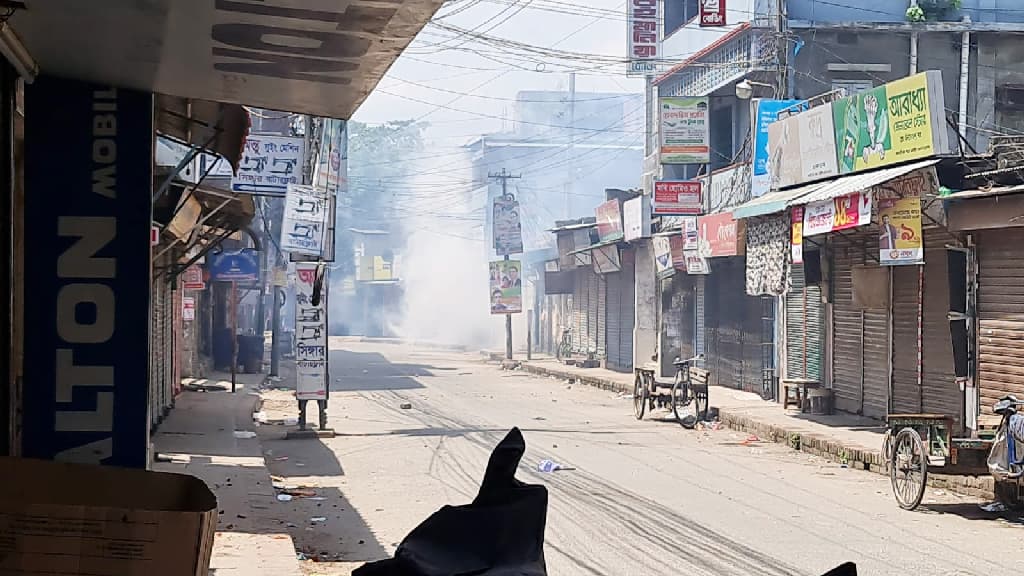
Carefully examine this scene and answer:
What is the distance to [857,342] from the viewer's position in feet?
70.5

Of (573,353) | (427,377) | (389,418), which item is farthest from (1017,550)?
(573,353)

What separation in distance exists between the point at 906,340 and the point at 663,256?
12.8m

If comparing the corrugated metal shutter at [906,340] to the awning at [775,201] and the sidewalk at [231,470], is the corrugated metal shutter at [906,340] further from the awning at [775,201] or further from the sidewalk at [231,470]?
the sidewalk at [231,470]

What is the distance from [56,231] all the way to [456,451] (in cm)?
1262

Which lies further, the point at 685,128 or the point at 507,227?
the point at 507,227

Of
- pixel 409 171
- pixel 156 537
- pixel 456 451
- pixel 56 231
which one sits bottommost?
pixel 456 451

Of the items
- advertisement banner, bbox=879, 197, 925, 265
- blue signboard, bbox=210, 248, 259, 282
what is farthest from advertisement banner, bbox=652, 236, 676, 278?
advertisement banner, bbox=879, 197, 925, 265

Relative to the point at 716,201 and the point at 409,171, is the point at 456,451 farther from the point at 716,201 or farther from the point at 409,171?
the point at 409,171

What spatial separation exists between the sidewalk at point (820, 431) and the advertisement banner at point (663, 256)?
4171mm

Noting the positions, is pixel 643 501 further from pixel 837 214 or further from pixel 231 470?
pixel 837 214

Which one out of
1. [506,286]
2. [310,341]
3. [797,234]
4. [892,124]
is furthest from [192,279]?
[506,286]

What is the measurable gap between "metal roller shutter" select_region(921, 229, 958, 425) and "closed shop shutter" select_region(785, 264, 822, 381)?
4275 millimetres

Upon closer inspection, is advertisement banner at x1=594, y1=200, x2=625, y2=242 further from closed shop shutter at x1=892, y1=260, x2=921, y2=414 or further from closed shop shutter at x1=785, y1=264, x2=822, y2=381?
closed shop shutter at x1=892, y1=260, x2=921, y2=414

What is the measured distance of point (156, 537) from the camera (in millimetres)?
3973
